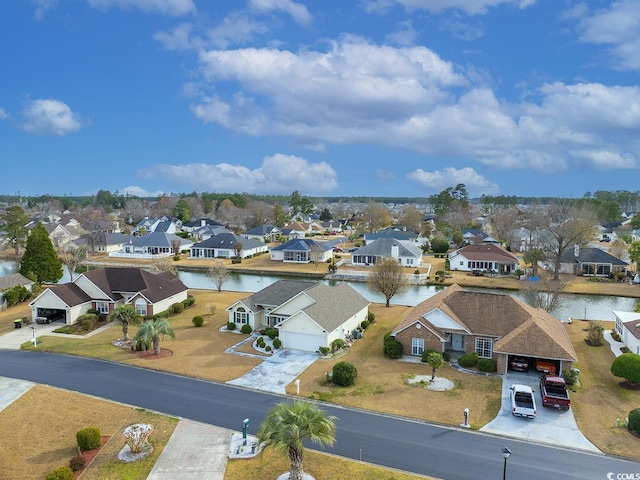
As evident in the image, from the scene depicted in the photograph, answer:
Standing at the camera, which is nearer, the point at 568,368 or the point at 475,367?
the point at 568,368

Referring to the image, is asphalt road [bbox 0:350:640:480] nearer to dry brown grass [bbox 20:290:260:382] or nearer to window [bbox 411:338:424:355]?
dry brown grass [bbox 20:290:260:382]

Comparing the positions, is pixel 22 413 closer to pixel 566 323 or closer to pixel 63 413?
pixel 63 413

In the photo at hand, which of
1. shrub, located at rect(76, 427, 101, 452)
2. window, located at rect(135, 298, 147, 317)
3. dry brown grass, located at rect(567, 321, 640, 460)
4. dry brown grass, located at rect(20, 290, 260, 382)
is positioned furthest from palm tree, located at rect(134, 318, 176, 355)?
dry brown grass, located at rect(567, 321, 640, 460)

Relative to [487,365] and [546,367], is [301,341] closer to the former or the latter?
[487,365]

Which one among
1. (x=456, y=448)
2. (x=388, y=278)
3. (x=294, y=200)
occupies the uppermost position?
(x=294, y=200)

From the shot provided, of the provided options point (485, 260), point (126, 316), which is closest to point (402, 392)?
point (126, 316)

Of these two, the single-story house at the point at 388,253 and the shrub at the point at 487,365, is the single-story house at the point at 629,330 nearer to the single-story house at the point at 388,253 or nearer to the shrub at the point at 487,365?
the shrub at the point at 487,365

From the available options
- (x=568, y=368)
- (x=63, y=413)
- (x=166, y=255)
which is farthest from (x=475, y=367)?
(x=166, y=255)
